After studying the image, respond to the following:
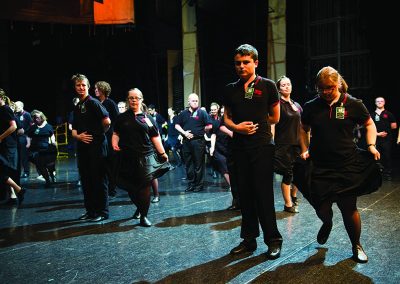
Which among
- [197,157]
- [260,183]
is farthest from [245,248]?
[197,157]

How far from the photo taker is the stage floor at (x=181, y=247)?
3.59 meters

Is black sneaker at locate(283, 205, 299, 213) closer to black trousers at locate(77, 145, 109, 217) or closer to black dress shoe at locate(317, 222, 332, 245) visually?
black dress shoe at locate(317, 222, 332, 245)

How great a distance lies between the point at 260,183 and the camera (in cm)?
395

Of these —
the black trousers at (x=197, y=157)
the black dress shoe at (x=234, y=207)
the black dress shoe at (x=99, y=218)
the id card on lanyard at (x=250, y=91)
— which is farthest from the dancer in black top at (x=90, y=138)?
the black trousers at (x=197, y=157)

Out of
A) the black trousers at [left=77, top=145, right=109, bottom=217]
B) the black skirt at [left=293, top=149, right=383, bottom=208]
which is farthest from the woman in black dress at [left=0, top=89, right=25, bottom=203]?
the black skirt at [left=293, top=149, right=383, bottom=208]

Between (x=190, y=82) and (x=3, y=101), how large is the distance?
407 inches

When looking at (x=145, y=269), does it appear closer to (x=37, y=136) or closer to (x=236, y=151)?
(x=236, y=151)

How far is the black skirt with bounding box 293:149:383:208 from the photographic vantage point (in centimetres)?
377

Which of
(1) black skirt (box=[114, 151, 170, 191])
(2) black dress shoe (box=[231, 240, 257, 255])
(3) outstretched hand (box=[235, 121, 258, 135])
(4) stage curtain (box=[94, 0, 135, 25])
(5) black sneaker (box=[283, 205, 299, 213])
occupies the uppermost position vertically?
(4) stage curtain (box=[94, 0, 135, 25])

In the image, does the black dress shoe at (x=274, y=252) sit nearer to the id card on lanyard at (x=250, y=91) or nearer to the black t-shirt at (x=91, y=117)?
the id card on lanyard at (x=250, y=91)

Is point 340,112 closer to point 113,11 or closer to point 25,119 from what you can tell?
point 113,11

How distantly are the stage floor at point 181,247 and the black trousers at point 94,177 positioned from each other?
10.2 inches

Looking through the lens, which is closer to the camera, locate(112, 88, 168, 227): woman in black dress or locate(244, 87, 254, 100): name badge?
locate(244, 87, 254, 100): name badge

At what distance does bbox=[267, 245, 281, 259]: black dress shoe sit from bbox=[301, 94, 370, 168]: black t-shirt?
91cm
